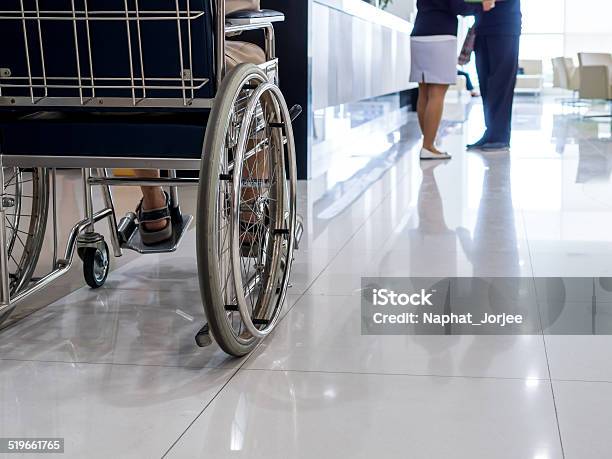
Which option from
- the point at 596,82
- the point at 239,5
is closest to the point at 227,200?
the point at 239,5

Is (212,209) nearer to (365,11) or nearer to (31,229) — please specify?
(31,229)

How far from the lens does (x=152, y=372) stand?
1.51 m

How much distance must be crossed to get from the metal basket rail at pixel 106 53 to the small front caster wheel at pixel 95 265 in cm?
54

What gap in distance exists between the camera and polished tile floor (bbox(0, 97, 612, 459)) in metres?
1.22

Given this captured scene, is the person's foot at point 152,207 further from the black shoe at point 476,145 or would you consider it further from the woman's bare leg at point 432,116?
the black shoe at point 476,145

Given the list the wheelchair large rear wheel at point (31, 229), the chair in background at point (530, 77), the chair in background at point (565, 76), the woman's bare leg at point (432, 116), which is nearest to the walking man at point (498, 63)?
the woman's bare leg at point (432, 116)

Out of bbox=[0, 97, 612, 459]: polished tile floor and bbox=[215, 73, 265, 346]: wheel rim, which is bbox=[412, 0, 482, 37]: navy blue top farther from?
bbox=[215, 73, 265, 346]: wheel rim

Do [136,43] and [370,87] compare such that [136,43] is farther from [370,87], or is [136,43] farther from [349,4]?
[370,87]

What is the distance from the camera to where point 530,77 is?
47.4 ft

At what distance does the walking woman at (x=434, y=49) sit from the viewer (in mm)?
4793

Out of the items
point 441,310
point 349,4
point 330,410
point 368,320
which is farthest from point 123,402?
point 349,4

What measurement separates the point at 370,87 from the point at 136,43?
4595mm

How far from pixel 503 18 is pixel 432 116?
82 cm

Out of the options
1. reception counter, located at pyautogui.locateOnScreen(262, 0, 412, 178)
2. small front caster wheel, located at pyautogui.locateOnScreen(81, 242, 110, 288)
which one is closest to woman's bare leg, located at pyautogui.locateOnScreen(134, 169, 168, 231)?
small front caster wheel, located at pyautogui.locateOnScreen(81, 242, 110, 288)
